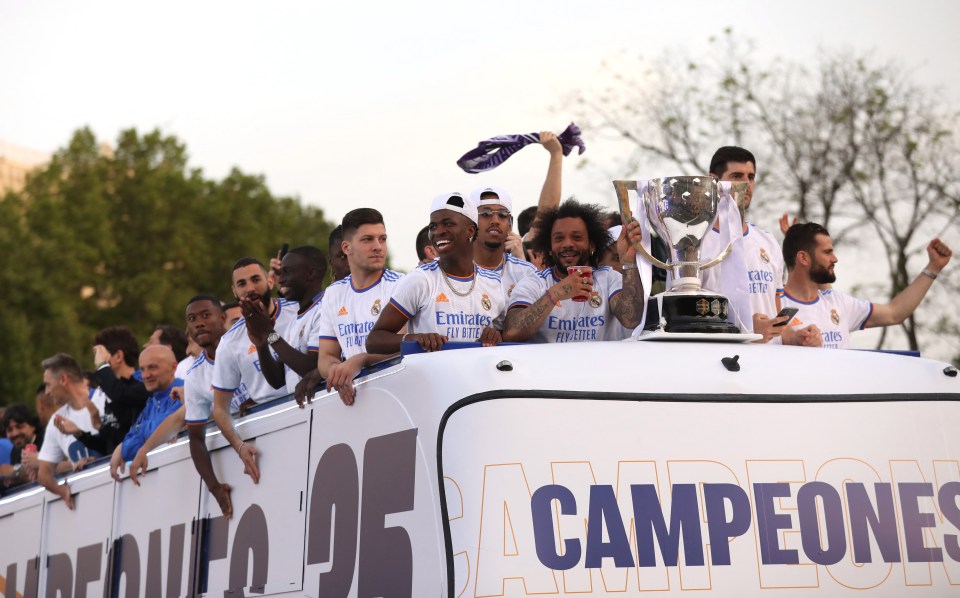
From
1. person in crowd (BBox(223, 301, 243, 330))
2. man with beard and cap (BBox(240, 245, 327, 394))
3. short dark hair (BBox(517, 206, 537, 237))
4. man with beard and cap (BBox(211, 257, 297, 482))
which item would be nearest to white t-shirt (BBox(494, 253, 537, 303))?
man with beard and cap (BBox(240, 245, 327, 394))

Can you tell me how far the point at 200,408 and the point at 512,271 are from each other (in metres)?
2.05

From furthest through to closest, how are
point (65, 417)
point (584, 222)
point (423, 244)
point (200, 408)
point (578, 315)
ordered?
point (65, 417), point (423, 244), point (200, 408), point (584, 222), point (578, 315)

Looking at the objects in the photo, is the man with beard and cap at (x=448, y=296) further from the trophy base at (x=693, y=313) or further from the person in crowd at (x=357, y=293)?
the trophy base at (x=693, y=313)

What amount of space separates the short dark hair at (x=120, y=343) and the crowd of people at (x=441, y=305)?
108 centimetres

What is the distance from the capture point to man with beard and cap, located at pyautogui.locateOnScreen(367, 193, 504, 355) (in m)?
5.72

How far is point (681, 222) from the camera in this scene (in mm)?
5324

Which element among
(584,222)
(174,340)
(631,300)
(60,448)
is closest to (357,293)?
(584,222)

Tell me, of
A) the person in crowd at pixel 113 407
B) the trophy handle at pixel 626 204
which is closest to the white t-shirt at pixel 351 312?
the trophy handle at pixel 626 204

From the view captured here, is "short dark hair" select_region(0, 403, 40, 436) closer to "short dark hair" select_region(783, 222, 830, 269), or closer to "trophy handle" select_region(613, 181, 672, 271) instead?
"short dark hair" select_region(783, 222, 830, 269)

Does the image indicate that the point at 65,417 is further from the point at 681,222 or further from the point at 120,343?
the point at 681,222

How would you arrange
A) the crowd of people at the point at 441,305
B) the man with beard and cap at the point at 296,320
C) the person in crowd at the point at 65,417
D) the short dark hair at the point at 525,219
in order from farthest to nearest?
the person in crowd at the point at 65,417 → the short dark hair at the point at 525,219 → the man with beard and cap at the point at 296,320 → the crowd of people at the point at 441,305

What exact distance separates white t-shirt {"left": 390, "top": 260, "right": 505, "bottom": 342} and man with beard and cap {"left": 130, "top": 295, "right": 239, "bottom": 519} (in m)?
1.36

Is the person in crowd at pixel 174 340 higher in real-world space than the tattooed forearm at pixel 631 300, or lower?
higher

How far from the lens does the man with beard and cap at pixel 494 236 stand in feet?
21.2
